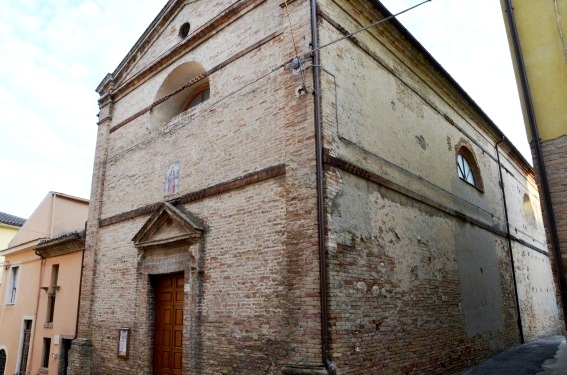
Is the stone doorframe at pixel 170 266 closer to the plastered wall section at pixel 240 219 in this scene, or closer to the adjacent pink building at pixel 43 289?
the plastered wall section at pixel 240 219

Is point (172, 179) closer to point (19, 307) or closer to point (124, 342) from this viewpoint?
point (124, 342)

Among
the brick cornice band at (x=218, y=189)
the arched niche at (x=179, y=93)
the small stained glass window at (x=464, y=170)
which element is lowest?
the brick cornice band at (x=218, y=189)

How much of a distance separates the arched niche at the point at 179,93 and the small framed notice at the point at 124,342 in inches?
188

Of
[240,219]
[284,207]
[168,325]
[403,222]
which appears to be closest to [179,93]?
[240,219]

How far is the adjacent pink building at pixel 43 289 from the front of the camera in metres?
11.7

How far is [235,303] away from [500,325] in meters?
8.09

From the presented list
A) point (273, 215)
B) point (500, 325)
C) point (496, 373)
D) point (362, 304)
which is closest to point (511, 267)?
point (500, 325)

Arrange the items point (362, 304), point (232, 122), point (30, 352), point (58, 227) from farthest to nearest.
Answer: point (58, 227), point (30, 352), point (232, 122), point (362, 304)

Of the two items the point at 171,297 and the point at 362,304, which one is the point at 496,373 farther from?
the point at 171,297

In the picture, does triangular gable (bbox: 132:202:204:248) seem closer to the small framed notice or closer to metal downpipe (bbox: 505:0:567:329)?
the small framed notice

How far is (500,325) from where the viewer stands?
1136 cm

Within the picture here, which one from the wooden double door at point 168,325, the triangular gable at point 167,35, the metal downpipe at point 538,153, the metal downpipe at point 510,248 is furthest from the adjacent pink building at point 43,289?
the metal downpipe at point 510,248

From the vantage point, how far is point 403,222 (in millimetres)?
8000

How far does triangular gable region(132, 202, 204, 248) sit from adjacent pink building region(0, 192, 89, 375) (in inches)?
141
